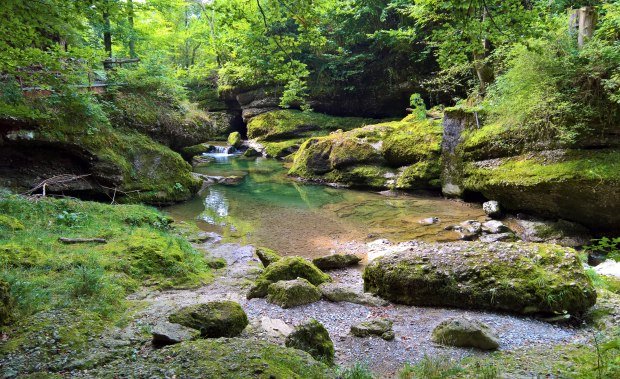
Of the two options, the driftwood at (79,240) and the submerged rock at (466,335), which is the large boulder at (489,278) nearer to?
the submerged rock at (466,335)

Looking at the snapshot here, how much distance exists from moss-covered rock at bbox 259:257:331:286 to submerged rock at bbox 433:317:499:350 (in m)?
2.99

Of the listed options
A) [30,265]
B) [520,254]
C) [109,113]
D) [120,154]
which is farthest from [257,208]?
[520,254]

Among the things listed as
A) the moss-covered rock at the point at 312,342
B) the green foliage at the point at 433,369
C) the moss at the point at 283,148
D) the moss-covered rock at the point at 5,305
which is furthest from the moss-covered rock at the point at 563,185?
the moss at the point at 283,148

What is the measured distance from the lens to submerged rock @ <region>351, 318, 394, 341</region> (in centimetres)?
515

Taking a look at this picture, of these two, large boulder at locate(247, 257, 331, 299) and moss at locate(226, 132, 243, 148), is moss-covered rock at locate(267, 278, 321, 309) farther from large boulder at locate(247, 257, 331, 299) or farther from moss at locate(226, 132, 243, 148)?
moss at locate(226, 132, 243, 148)

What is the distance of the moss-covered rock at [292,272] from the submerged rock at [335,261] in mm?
1124

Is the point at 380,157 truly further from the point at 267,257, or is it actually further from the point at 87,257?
the point at 87,257

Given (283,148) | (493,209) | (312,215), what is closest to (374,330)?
(312,215)

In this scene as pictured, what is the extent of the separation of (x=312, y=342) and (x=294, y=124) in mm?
26345

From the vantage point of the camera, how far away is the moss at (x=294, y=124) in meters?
29.7

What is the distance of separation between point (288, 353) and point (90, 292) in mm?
3144

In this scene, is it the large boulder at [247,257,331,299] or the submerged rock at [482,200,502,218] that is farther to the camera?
the submerged rock at [482,200,502,218]

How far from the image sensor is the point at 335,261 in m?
9.02

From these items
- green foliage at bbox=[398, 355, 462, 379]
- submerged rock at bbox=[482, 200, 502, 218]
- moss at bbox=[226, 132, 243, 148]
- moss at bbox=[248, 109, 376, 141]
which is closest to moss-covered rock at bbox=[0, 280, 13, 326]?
green foliage at bbox=[398, 355, 462, 379]
